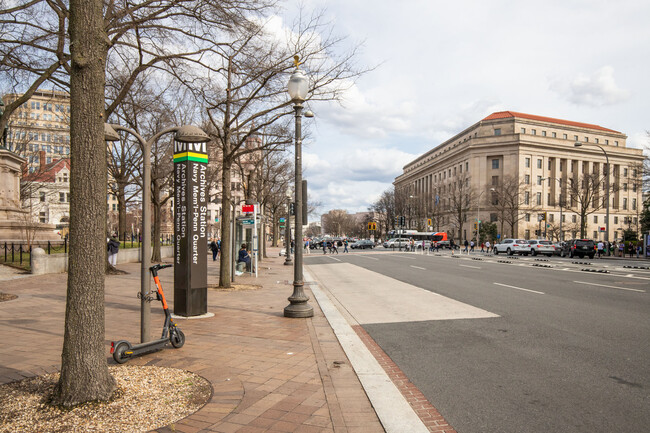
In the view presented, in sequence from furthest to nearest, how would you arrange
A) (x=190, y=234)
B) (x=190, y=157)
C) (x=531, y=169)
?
(x=531, y=169) → (x=190, y=157) → (x=190, y=234)

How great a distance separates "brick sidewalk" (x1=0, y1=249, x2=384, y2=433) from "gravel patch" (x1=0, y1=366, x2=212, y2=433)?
0.64 ft

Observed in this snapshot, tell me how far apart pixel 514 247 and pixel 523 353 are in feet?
135

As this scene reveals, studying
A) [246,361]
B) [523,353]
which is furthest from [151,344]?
[523,353]

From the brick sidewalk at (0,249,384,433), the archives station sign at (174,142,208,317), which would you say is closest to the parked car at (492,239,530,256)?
the brick sidewalk at (0,249,384,433)

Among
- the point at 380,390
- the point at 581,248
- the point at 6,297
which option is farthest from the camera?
the point at 581,248

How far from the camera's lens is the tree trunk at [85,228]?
3.88m

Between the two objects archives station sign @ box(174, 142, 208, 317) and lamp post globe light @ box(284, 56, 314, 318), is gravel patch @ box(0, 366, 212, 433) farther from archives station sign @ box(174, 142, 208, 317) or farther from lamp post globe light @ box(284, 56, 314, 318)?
lamp post globe light @ box(284, 56, 314, 318)

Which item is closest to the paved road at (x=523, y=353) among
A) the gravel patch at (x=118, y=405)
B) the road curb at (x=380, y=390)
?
the road curb at (x=380, y=390)

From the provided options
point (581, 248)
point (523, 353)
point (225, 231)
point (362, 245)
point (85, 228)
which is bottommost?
point (362, 245)

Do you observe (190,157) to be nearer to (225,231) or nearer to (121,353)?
(121,353)

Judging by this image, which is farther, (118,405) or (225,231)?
(225,231)

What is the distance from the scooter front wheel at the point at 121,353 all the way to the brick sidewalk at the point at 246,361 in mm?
176

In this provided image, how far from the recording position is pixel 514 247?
144 ft

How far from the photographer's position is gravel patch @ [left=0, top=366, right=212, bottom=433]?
353 centimetres
